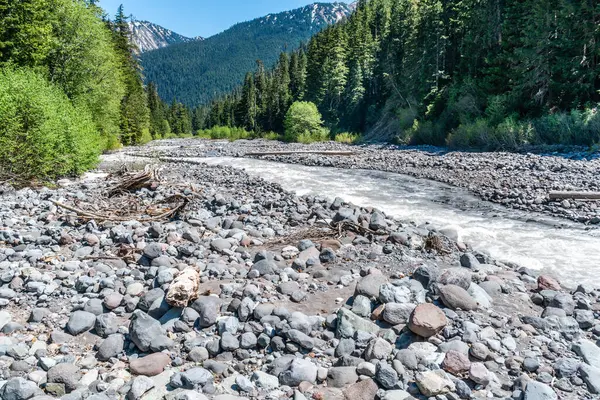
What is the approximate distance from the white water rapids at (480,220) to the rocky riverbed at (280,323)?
1.78m

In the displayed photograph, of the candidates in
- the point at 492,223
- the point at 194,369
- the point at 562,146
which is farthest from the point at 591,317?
the point at 562,146

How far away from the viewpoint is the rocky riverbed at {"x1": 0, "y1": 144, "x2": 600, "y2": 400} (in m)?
2.78

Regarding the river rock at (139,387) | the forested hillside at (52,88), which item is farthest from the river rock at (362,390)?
the forested hillside at (52,88)

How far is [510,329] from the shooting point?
3461mm

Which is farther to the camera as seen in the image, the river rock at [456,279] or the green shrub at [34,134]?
the green shrub at [34,134]

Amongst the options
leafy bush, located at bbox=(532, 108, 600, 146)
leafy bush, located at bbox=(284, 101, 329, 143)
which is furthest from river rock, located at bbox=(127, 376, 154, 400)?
leafy bush, located at bbox=(284, 101, 329, 143)

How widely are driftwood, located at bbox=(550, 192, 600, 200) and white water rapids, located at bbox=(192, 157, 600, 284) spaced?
3.92 ft

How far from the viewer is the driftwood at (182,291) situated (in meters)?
3.63

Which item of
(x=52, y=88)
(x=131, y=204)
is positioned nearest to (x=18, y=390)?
(x=131, y=204)

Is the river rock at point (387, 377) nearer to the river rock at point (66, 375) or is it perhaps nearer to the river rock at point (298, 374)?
the river rock at point (298, 374)

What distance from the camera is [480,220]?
9.26m

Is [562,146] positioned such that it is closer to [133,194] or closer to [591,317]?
[591,317]

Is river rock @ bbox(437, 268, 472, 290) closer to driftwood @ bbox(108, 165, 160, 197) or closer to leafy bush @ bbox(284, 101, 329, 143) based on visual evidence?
driftwood @ bbox(108, 165, 160, 197)

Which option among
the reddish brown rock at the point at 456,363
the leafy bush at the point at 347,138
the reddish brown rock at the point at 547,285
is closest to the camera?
the reddish brown rock at the point at 456,363
